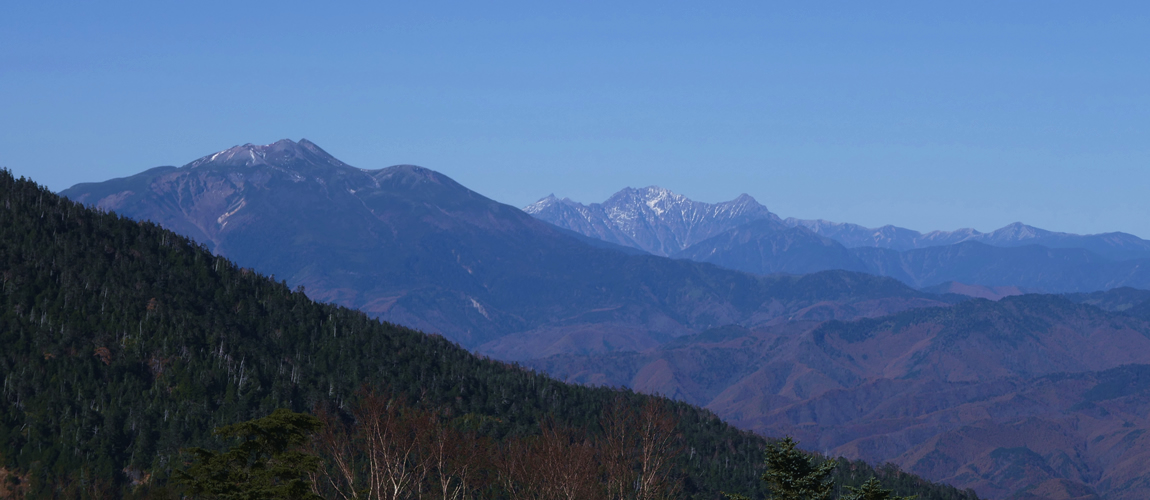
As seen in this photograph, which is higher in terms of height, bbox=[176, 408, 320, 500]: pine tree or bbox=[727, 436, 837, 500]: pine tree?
bbox=[176, 408, 320, 500]: pine tree

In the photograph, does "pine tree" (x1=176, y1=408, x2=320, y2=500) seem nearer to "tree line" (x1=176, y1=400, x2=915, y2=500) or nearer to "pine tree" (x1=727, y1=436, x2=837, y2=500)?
"tree line" (x1=176, y1=400, x2=915, y2=500)

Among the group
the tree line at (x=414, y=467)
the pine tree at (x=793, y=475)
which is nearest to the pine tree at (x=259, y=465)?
the tree line at (x=414, y=467)

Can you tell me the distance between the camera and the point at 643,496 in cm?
11031

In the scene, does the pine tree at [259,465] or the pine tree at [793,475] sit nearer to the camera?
the pine tree at [793,475]

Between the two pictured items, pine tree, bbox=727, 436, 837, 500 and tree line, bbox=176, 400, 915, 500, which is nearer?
pine tree, bbox=727, 436, 837, 500

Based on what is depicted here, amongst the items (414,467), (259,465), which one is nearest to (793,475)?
(259,465)

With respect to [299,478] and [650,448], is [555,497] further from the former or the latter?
[299,478]

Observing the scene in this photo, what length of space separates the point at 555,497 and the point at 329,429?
71.6 feet

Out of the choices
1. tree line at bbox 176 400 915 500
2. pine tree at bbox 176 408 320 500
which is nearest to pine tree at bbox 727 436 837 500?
tree line at bbox 176 400 915 500

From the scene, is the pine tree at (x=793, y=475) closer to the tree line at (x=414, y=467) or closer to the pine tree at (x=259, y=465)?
the tree line at (x=414, y=467)

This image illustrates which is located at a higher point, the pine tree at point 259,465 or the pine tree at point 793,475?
the pine tree at point 259,465

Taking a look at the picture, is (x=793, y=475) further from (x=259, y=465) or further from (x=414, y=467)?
(x=414, y=467)

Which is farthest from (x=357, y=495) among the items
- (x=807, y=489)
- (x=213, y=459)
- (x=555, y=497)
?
(x=807, y=489)

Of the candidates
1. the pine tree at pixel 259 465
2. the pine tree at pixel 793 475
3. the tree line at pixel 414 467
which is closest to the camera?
the pine tree at pixel 793 475
